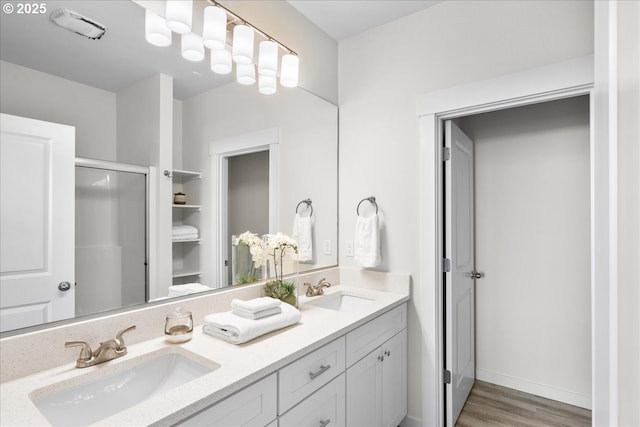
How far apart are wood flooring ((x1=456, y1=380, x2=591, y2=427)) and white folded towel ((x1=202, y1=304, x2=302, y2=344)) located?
155 centimetres

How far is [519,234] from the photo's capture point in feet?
8.42

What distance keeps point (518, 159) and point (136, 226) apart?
8.49 feet

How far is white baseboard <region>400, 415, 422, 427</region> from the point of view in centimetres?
205

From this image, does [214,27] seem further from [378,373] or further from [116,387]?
[378,373]

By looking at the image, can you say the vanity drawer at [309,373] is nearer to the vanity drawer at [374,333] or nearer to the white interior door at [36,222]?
the vanity drawer at [374,333]

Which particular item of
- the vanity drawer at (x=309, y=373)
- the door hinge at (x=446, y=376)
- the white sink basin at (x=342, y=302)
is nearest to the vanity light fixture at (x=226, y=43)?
the white sink basin at (x=342, y=302)

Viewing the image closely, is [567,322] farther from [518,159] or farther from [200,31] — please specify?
[200,31]

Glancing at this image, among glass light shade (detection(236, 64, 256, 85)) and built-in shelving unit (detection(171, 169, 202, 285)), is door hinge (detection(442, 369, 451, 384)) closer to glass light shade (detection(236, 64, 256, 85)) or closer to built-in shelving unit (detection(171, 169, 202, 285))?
built-in shelving unit (detection(171, 169, 202, 285))

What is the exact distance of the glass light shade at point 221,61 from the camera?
5.42 feet

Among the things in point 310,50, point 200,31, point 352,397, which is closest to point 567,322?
point 352,397

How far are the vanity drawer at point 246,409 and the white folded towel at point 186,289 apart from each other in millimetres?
614

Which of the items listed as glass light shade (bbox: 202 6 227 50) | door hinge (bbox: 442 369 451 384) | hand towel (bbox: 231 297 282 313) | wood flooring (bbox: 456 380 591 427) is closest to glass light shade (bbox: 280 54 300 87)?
glass light shade (bbox: 202 6 227 50)

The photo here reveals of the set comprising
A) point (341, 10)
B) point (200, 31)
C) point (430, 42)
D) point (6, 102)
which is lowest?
point (6, 102)

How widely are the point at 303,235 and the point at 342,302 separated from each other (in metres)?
0.50
